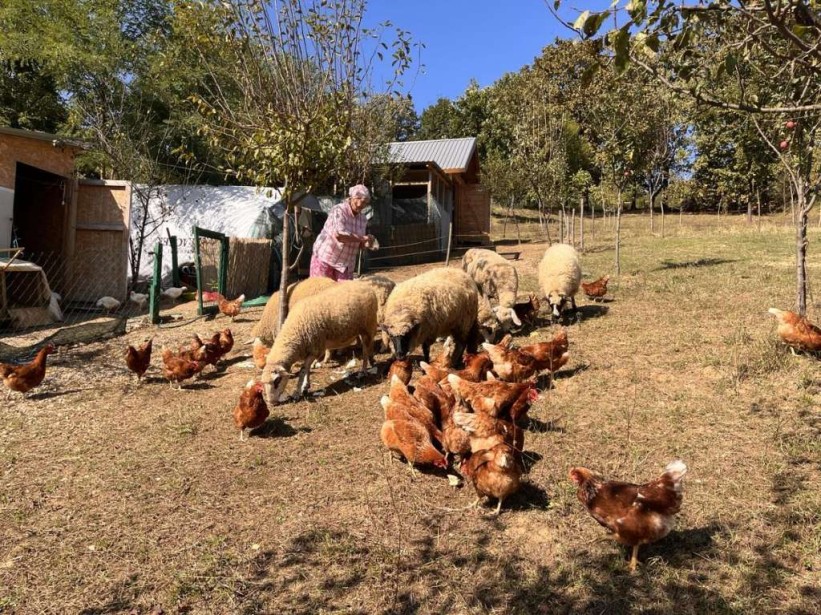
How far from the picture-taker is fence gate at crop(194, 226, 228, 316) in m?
11.4

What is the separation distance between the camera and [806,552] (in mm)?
3486

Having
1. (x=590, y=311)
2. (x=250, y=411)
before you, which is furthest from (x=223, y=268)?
(x=590, y=311)

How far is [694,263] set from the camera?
56.4ft

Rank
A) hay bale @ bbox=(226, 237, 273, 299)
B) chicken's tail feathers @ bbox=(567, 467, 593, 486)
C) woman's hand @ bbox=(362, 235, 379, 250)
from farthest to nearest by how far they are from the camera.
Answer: hay bale @ bbox=(226, 237, 273, 299) → woman's hand @ bbox=(362, 235, 379, 250) → chicken's tail feathers @ bbox=(567, 467, 593, 486)

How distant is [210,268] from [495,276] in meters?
8.56

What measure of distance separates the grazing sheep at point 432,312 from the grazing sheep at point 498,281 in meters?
0.90

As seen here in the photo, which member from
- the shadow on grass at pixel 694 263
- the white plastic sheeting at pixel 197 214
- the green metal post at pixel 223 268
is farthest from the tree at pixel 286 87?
the shadow on grass at pixel 694 263

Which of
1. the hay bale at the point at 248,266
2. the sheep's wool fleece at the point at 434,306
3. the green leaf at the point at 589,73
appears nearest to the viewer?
the green leaf at the point at 589,73

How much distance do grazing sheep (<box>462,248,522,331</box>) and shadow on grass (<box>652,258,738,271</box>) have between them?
26.9ft

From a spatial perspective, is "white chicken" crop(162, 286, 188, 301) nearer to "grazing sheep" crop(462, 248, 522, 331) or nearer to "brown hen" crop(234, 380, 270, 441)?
"grazing sheep" crop(462, 248, 522, 331)

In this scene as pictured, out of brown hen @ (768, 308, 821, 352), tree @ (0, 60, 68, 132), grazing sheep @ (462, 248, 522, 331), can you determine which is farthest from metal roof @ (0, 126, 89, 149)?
brown hen @ (768, 308, 821, 352)

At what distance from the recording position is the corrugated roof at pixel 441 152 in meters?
25.8

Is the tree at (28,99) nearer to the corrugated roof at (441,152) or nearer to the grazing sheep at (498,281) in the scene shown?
the corrugated roof at (441,152)

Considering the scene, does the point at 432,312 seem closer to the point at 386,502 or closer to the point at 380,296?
the point at 380,296
